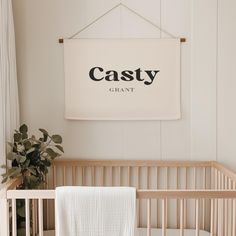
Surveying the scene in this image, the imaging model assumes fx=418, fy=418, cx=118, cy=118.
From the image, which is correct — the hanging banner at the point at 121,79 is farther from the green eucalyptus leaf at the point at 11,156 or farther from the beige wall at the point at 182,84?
the green eucalyptus leaf at the point at 11,156

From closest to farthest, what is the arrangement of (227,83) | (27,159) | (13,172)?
(13,172), (27,159), (227,83)

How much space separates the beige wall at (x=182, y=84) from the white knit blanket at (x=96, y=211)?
1.00 m

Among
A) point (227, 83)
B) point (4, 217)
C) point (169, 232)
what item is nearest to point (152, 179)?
point (169, 232)

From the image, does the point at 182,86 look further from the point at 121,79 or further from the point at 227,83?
the point at 121,79

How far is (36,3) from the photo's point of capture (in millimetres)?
2750

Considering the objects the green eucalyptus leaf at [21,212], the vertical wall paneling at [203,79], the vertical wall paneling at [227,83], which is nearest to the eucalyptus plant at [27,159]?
the green eucalyptus leaf at [21,212]

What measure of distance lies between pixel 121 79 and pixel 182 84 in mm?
405

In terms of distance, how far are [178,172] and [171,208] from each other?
0.25 meters

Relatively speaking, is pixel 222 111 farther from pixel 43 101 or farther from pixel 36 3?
pixel 36 3

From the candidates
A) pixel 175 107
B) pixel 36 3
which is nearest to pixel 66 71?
pixel 36 3

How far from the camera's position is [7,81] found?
2.43m

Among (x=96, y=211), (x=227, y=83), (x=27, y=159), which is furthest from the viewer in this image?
(x=227, y=83)

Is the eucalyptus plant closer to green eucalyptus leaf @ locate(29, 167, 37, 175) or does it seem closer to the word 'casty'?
green eucalyptus leaf @ locate(29, 167, 37, 175)

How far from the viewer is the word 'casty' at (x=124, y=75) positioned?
9.00 feet
